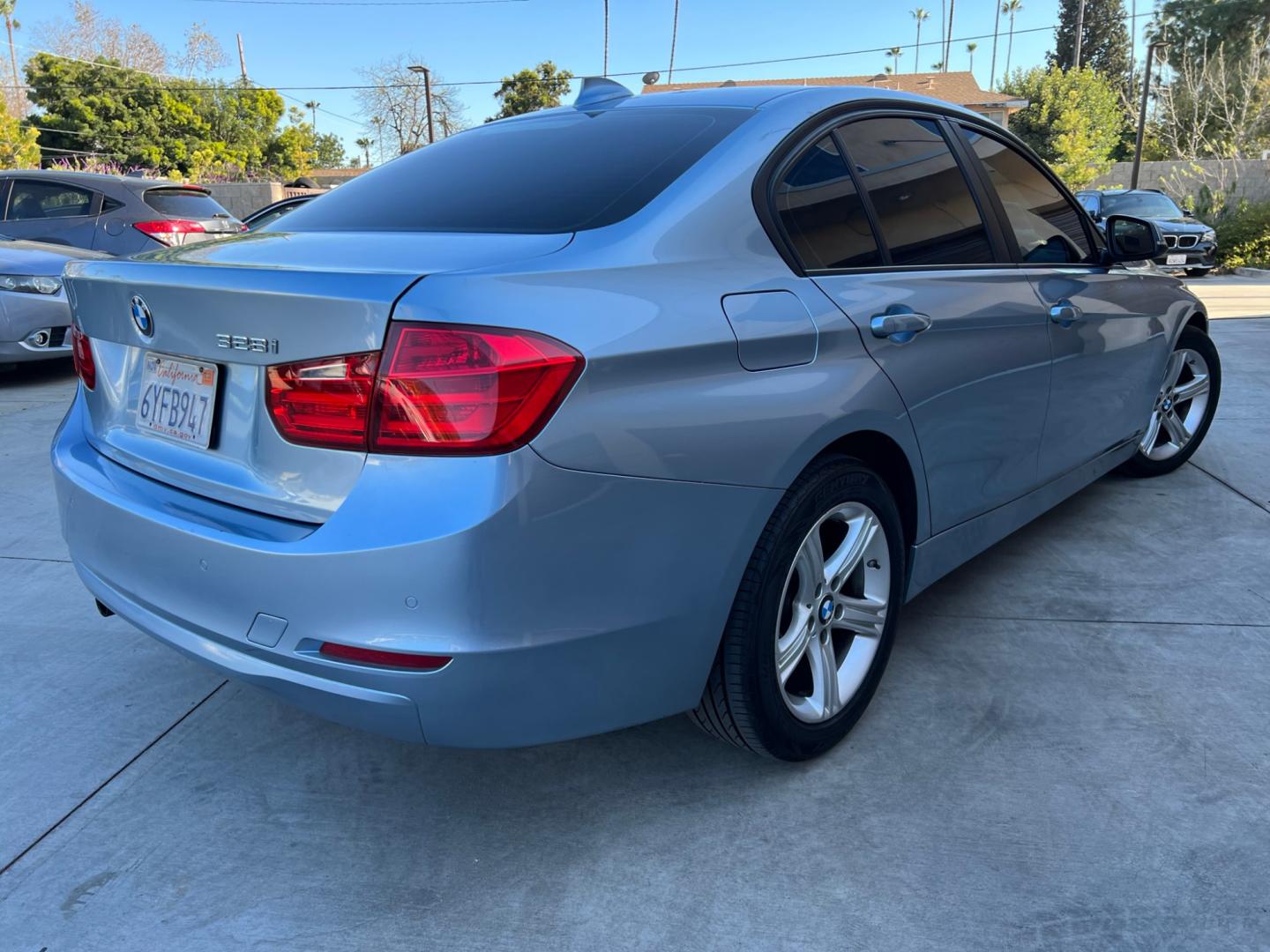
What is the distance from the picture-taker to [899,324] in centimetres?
234

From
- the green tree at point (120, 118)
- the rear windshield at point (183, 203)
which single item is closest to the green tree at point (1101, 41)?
the green tree at point (120, 118)

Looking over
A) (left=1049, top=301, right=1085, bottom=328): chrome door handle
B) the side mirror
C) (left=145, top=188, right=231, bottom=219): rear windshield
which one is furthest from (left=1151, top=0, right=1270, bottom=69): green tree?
(left=1049, top=301, right=1085, bottom=328): chrome door handle

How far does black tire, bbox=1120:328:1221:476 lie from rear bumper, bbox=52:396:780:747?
10.6 feet

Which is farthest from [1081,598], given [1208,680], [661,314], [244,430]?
[244,430]

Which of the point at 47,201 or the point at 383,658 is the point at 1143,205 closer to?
the point at 47,201

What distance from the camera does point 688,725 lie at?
256cm

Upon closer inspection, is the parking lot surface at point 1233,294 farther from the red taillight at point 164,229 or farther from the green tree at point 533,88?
the green tree at point 533,88

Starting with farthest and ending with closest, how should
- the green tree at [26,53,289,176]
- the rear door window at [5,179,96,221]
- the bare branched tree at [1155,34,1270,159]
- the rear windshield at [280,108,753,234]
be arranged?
the green tree at [26,53,289,176] < the bare branched tree at [1155,34,1270,159] < the rear door window at [5,179,96,221] < the rear windshield at [280,108,753,234]

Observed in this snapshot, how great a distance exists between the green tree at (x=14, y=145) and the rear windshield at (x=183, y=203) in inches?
728

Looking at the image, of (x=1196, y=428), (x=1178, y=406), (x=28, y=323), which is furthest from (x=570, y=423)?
(x=28, y=323)

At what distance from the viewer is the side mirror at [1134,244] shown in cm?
365

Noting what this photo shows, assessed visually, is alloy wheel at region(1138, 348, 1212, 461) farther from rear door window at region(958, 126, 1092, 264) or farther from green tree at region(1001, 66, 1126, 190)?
green tree at region(1001, 66, 1126, 190)

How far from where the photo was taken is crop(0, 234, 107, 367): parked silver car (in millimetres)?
6836

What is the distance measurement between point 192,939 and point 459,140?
2.13 m
